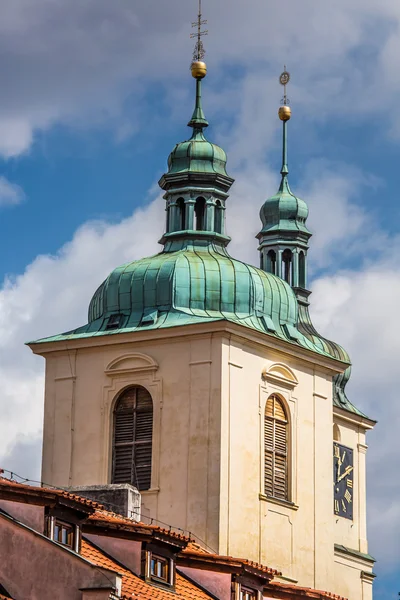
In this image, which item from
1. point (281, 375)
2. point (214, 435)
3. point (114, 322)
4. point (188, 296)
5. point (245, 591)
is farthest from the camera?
point (114, 322)

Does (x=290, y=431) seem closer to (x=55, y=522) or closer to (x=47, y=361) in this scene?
(x=47, y=361)

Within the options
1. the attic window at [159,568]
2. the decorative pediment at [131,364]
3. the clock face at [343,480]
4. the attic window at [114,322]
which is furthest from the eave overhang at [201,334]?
the clock face at [343,480]

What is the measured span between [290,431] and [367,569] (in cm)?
1784

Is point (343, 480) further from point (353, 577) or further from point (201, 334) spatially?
point (201, 334)

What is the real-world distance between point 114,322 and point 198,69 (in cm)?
800

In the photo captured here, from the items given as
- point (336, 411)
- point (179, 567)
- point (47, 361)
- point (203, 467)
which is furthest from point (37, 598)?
point (336, 411)

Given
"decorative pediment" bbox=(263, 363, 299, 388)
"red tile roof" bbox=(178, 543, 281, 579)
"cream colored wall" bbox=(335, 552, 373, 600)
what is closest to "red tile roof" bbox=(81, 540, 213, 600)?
"red tile roof" bbox=(178, 543, 281, 579)

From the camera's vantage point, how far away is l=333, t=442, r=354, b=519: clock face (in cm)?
7950

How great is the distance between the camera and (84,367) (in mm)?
63062

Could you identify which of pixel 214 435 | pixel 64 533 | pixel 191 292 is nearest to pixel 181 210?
pixel 191 292

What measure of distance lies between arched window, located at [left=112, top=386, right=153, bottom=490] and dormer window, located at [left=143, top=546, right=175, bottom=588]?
12628 mm

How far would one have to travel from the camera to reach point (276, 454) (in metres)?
62.3

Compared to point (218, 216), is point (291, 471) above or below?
below

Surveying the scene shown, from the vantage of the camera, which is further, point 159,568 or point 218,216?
point 218,216
